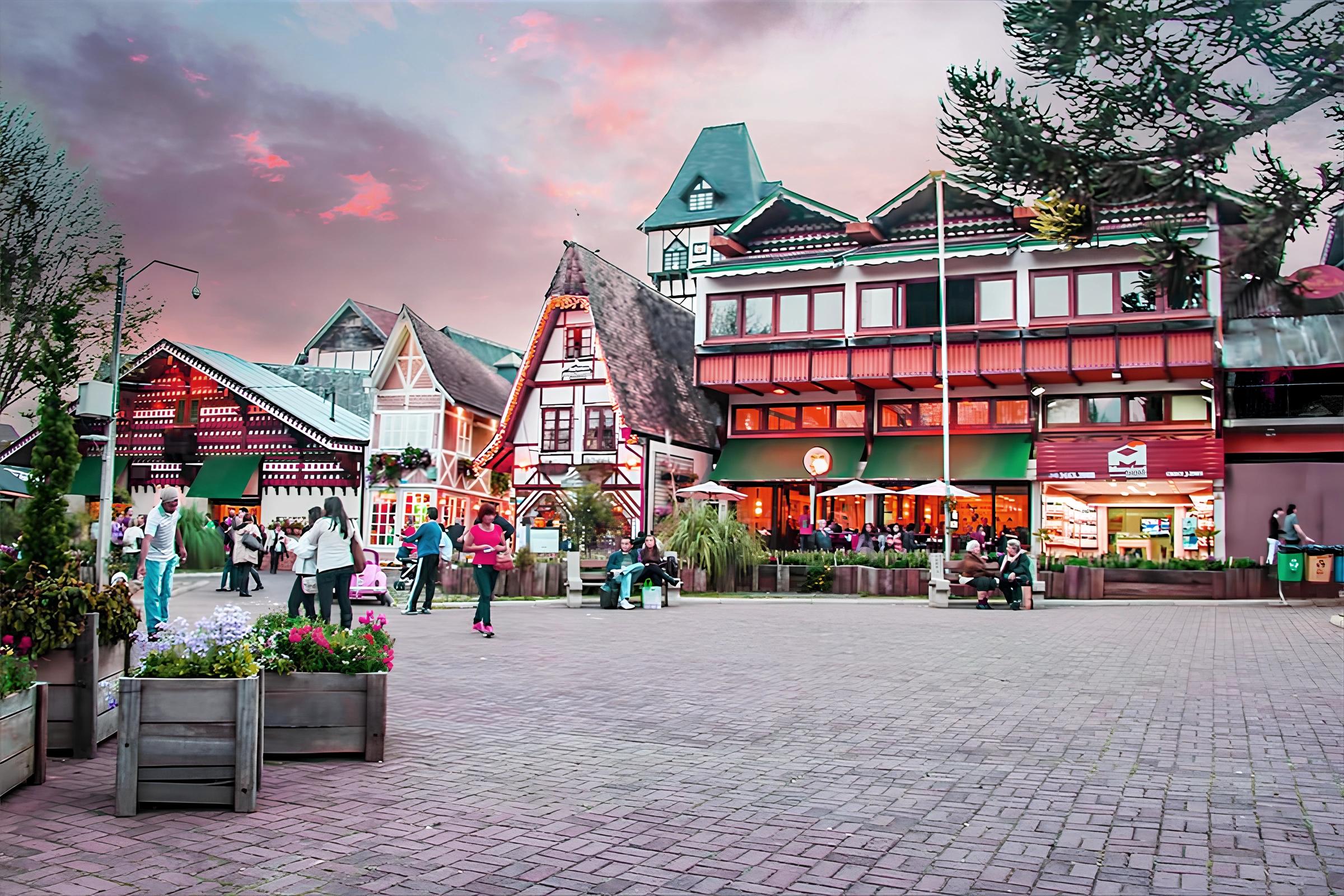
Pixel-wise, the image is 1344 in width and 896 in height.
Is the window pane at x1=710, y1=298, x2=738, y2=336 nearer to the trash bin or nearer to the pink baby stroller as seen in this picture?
the pink baby stroller

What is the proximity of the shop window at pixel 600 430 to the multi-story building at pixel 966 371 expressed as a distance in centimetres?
332

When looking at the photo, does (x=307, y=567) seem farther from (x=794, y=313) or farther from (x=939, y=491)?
(x=794, y=313)

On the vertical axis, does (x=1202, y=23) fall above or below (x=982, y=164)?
above

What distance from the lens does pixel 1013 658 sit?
12891 mm

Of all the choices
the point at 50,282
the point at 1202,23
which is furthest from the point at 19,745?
the point at 50,282

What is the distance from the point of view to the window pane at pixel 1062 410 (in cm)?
3481

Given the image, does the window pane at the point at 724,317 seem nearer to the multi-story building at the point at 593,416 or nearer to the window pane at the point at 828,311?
the window pane at the point at 828,311

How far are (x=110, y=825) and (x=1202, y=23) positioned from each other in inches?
335

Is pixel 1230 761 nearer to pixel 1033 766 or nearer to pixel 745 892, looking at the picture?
pixel 1033 766

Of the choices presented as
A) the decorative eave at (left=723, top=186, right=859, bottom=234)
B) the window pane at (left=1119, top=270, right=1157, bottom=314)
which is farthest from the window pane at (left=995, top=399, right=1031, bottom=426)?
the decorative eave at (left=723, top=186, right=859, bottom=234)

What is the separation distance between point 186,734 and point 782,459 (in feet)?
106

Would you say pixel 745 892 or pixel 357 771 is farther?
pixel 357 771

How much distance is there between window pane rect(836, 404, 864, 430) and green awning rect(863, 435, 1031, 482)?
108 centimetres

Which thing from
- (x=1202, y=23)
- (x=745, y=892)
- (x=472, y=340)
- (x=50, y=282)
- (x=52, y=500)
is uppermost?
(x=472, y=340)
